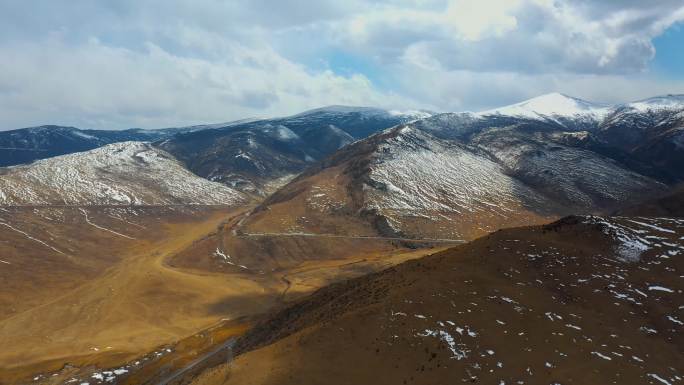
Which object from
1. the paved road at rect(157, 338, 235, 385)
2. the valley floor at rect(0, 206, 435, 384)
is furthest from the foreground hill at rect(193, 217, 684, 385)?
the valley floor at rect(0, 206, 435, 384)

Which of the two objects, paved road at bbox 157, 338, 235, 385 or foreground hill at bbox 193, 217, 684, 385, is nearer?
foreground hill at bbox 193, 217, 684, 385

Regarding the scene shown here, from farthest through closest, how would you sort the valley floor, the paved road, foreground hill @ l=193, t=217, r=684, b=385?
the valley floor
the paved road
foreground hill @ l=193, t=217, r=684, b=385

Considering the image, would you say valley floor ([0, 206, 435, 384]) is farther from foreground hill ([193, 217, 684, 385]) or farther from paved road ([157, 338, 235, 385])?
foreground hill ([193, 217, 684, 385])

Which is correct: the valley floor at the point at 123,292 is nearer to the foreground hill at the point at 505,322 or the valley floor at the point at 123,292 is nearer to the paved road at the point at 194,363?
the paved road at the point at 194,363

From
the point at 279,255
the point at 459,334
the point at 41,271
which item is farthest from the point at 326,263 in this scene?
the point at 459,334

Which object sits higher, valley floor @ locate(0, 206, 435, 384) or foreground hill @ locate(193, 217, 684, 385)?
foreground hill @ locate(193, 217, 684, 385)

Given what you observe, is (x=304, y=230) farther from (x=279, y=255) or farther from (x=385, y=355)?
(x=385, y=355)

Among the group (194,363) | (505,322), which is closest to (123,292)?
(194,363)
